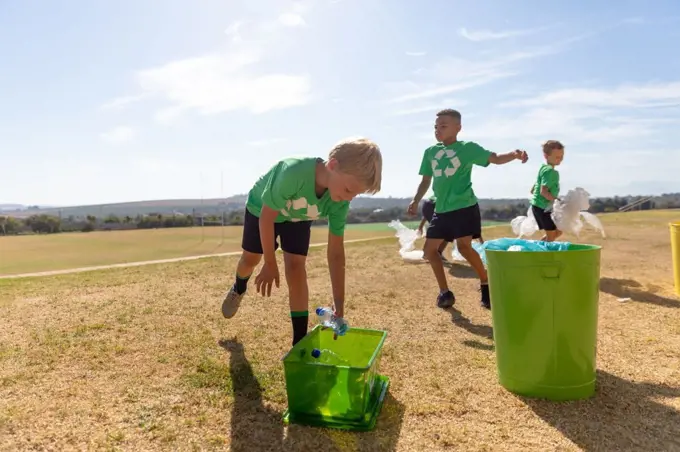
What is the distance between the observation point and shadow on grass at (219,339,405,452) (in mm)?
1966

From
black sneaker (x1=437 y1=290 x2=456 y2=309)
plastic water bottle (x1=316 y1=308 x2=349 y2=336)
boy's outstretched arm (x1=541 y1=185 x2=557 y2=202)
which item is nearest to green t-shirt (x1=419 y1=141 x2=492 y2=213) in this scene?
black sneaker (x1=437 y1=290 x2=456 y2=309)

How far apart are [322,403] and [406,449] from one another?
0.41 m

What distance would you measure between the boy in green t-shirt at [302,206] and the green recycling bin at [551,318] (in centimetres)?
83

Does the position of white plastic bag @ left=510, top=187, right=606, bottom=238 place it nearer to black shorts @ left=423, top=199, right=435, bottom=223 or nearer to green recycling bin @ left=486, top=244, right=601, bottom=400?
black shorts @ left=423, top=199, right=435, bottom=223

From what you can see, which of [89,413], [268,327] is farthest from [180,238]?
[89,413]

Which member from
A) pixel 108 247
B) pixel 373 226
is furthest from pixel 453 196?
pixel 373 226

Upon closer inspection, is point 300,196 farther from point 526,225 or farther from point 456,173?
point 526,225

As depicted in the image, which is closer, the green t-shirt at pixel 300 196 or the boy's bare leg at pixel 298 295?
the green t-shirt at pixel 300 196

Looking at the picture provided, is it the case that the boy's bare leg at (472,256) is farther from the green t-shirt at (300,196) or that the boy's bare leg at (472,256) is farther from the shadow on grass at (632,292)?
the green t-shirt at (300,196)

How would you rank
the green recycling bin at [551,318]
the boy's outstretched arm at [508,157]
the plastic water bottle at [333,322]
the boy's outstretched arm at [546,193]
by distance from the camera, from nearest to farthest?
the green recycling bin at [551,318] < the plastic water bottle at [333,322] < the boy's outstretched arm at [508,157] < the boy's outstretched arm at [546,193]

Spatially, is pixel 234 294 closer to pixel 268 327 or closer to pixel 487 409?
pixel 268 327

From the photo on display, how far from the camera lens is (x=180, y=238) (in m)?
10.5

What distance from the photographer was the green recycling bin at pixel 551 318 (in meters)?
2.32

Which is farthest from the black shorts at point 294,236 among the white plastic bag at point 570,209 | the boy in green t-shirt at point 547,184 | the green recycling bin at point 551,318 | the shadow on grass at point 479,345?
the white plastic bag at point 570,209
